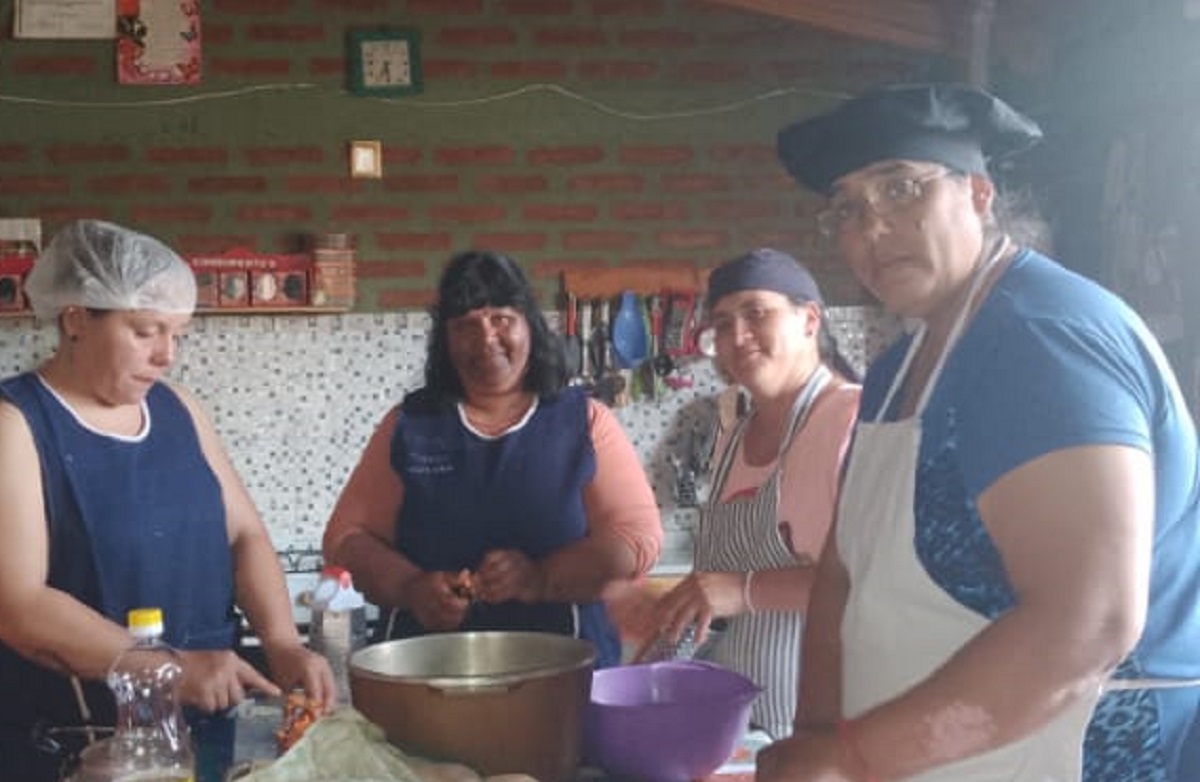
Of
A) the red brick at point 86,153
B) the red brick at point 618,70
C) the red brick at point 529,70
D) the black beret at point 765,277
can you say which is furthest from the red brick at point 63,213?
the black beret at point 765,277

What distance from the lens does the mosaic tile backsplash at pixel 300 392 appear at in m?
3.87

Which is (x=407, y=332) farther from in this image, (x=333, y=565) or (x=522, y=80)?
(x=333, y=565)

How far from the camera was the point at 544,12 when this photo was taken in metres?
4.02

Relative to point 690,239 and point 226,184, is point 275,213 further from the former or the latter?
point 690,239

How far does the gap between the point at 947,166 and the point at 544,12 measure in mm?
2936

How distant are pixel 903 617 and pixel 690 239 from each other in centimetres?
289

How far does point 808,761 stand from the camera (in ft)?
4.03

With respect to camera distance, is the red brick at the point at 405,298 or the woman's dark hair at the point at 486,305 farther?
the red brick at the point at 405,298

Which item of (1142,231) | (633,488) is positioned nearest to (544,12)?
(1142,231)

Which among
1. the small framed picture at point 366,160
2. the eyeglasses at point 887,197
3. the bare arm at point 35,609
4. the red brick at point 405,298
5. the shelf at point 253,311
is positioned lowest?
the bare arm at point 35,609

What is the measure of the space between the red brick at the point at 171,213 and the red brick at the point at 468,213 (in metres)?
0.66

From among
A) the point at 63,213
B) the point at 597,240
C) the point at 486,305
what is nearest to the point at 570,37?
the point at 597,240

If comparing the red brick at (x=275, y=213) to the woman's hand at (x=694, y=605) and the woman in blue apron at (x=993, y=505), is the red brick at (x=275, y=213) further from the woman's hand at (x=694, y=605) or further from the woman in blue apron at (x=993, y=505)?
the woman in blue apron at (x=993, y=505)

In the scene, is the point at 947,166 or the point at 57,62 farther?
the point at 57,62
